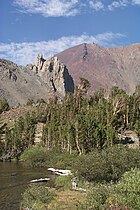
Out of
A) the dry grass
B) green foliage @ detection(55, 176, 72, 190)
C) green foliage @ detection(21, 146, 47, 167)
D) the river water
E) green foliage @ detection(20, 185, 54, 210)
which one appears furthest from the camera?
green foliage @ detection(21, 146, 47, 167)

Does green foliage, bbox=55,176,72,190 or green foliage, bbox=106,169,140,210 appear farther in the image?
green foliage, bbox=55,176,72,190

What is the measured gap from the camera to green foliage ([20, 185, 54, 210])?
4761 cm

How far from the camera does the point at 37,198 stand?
169ft

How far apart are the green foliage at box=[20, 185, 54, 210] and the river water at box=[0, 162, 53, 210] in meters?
2.50

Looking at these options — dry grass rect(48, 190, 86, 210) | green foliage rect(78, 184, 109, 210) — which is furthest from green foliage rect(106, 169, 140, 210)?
dry grass rect(48, 190, 86, 210)

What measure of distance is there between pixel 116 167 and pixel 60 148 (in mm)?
47442

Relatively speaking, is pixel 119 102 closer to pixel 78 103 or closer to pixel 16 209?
pixel 78 103

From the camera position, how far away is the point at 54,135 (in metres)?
116

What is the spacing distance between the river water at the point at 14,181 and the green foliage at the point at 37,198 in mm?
2500

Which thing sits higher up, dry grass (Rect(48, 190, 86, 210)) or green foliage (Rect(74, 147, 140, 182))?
green foliage (Rect(74, 147, 140, 182))

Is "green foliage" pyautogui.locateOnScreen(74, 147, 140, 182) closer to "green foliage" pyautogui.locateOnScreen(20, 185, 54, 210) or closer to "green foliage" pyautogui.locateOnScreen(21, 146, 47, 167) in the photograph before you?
"green foliage" pyautogui.locateOnScreen(20, 185, 54, 210)

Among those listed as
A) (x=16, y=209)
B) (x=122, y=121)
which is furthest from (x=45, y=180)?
(x=122, y=121)

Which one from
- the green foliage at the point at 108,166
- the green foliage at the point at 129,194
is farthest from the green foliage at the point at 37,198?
the green foliage at the point at 108,166

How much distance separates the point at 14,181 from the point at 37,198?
26.9m
